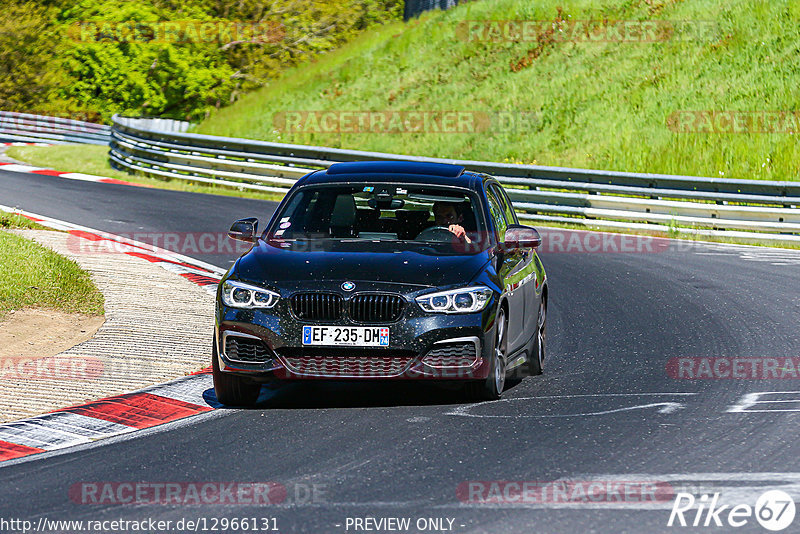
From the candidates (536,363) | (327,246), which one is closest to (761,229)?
(536,363)

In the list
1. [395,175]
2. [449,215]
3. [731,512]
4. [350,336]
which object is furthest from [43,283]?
[731,512]

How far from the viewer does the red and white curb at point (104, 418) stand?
280 inches

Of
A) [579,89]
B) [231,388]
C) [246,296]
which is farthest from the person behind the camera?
[579,89]

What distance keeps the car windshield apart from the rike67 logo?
3.67m

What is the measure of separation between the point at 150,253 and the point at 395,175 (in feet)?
24.6

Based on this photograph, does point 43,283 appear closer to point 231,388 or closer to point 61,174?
point 231,388

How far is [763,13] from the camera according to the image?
35.5 metres

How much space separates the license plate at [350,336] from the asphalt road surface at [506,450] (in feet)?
1.56

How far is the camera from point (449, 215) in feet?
30.1

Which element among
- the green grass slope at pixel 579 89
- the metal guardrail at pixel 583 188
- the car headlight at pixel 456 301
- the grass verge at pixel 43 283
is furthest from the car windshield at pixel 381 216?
the green grass slope at pixel 579 89

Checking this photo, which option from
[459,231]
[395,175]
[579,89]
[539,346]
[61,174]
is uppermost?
[395,175]

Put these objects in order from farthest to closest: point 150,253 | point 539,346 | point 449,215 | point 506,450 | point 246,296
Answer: point 150,253, point 539,346, point 449,215, point 246,296, point 506,450

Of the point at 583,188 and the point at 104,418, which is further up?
the point at 104,418

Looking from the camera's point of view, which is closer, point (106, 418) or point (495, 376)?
point (106, 418)
